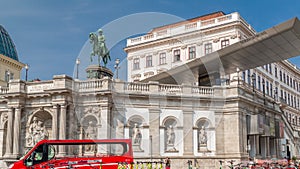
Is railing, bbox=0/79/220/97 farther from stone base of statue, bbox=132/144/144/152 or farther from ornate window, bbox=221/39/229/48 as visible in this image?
ornate window, bbox=221/39/229/48

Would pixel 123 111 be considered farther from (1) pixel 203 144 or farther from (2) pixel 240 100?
(2) pixel 240 100

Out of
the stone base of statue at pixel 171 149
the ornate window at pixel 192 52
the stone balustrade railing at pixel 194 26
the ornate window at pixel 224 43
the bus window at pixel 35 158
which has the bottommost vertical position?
A: the stone base of statue at pixel 171 149

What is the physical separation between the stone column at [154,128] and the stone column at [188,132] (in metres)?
2.78

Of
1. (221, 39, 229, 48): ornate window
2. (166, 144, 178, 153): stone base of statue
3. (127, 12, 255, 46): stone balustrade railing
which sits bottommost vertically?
(166, 144, 178, 153): stone base of statue

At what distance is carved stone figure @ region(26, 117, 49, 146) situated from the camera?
3741cm

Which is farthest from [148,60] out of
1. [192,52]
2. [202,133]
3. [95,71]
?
[202,133]

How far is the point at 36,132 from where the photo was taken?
3762cm

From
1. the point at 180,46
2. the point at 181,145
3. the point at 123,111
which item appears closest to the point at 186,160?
the point at 181,145

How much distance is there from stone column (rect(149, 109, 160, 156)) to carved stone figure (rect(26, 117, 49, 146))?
10377 millimetres

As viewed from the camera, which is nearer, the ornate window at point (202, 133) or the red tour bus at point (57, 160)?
the red tour bus at point (57, 160)

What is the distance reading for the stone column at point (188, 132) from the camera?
38.4 metres

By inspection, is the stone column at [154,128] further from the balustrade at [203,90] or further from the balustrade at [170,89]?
the balustrade at [203,90]

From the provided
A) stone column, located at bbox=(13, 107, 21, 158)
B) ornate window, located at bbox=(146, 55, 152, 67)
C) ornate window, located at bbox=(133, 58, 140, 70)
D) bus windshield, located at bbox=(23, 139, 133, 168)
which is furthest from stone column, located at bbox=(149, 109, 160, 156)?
ornate window, located at bbox=(133, 58, 140, 70)

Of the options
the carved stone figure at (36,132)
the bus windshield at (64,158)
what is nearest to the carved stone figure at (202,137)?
the bus windshield at (64,158)
